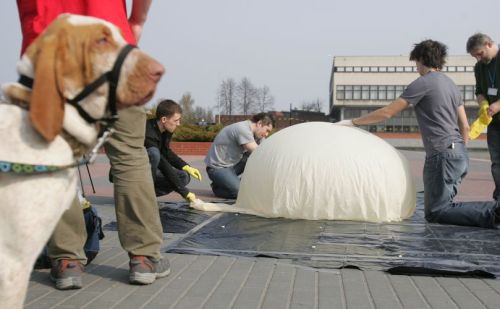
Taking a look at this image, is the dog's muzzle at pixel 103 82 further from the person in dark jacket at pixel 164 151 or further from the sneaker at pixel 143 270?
the person in dark jacket at pixel 164 151

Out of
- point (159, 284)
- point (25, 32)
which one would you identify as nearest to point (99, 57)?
point (25, 32)

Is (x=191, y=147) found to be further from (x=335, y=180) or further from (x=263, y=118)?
(x=335, y=180)

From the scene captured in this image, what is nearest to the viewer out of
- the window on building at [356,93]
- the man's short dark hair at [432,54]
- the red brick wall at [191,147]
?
the man's short dark hair at [432,54]

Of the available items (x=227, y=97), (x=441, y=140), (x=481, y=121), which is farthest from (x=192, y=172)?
(x=227, y=97)

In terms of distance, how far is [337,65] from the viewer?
7600 centimetres

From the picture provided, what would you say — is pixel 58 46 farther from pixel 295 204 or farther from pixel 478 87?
pixel 478 87

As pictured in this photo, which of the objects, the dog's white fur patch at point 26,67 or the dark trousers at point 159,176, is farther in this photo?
the dark trousers at point 159,176

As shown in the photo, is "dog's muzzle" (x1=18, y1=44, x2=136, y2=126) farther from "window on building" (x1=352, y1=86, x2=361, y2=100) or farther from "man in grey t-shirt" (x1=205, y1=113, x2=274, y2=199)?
"window on building" (x1=352, y1=86, x2=361, y2=100)

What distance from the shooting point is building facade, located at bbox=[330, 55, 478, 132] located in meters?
72.2

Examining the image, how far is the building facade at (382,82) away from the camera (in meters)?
72.2

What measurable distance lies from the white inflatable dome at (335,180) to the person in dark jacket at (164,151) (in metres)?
1.46

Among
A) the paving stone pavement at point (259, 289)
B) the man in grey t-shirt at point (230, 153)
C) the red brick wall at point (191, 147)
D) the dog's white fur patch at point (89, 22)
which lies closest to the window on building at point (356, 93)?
the red brick wall at point (191, 147)

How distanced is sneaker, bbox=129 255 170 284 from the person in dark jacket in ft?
11.7

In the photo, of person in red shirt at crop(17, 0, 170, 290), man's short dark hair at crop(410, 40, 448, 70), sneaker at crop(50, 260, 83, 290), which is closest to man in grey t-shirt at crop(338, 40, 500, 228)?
man's short dark hair at crop(410, 40, 448, 70)
